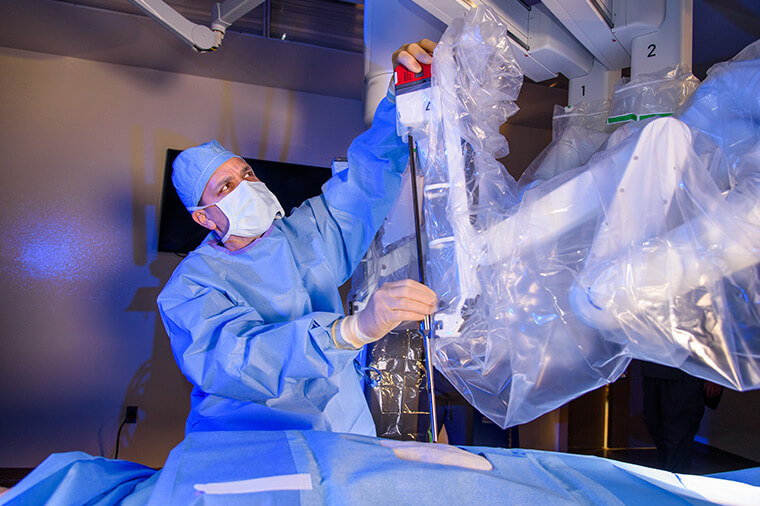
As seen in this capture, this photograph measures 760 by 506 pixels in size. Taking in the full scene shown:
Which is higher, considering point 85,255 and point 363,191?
point 363,191

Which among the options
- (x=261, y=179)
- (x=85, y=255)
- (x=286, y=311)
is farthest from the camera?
(x=261, y=179)

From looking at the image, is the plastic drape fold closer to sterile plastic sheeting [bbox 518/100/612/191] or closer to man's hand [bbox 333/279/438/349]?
man's hand [bbox 333/279/438/349]

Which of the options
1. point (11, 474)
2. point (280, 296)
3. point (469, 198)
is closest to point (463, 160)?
point (469, 198)

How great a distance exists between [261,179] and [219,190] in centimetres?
160

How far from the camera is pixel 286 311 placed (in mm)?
1418

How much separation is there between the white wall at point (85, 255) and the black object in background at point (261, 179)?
0.10 metres

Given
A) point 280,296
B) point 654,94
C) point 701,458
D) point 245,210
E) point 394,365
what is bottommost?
point 701,458

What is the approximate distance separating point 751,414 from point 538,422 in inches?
53.5

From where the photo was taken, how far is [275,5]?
2326mm

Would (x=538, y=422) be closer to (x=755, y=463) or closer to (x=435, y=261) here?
(x=755, y=463)

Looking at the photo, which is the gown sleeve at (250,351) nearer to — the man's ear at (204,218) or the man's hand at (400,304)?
the man's hand at (400,304)

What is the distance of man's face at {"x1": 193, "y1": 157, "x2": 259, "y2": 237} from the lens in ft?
4.92

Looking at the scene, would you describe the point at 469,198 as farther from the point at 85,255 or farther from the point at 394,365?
the point at 85,255

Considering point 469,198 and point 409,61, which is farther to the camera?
point 409,61
